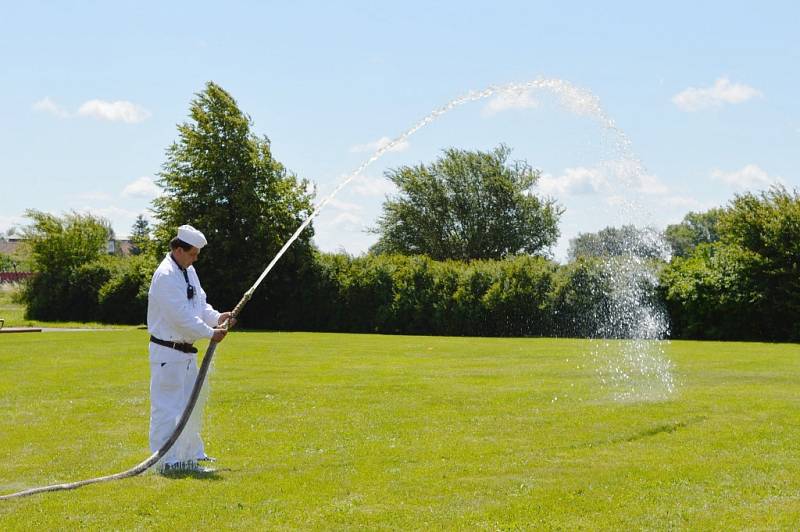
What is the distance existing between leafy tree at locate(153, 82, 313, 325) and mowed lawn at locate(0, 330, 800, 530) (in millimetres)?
25586

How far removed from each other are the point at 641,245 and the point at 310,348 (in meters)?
18.2

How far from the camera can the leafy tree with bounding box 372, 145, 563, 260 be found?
7181cm

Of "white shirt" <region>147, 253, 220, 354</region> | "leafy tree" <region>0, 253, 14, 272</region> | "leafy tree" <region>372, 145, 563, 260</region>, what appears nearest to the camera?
"white shirt" <region>147, 253, 220, 354</region>

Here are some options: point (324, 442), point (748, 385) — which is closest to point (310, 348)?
point (748, 385)

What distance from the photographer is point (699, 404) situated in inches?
515

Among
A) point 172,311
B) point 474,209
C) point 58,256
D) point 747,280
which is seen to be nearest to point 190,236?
point 172,311

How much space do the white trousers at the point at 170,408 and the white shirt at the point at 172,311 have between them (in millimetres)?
195

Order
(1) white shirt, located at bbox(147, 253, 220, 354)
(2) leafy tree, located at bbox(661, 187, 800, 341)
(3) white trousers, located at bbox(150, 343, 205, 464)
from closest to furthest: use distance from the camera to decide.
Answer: (1) white shirt, located at bbox(147, 253, 220, 354) → (3) white trousers, located at bbox(150, 343, 205, 464) → (2) leafy tree, located at bbox(661, 187, 800, 341)

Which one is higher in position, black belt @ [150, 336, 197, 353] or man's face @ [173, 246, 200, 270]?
man's face @ [173, 246, 200, 270]

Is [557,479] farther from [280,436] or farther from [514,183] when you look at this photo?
[514,183]

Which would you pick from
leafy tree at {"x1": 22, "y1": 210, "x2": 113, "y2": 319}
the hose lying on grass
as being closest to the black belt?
the hose lying on grass

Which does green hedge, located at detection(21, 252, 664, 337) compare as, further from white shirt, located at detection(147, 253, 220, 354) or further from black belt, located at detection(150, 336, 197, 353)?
white shirt, located at detection(147, 253, 220, 354)

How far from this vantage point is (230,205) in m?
45.4

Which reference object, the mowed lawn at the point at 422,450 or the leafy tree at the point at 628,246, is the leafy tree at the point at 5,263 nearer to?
the leafy tree at the point at 628,246
